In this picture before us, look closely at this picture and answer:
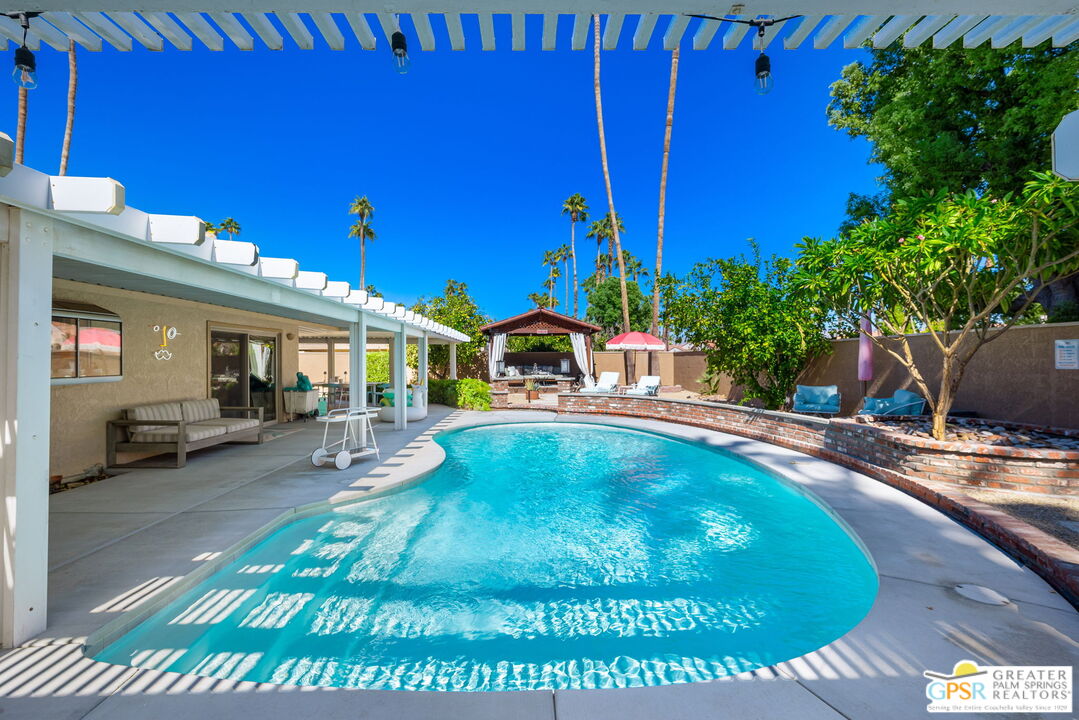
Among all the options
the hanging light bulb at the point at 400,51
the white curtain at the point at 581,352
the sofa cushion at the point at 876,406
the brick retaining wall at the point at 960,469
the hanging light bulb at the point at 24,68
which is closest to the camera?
the hanging light bulb at the point at 400,51

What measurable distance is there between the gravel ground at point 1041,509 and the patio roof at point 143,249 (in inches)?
297

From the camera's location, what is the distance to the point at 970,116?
1059cm

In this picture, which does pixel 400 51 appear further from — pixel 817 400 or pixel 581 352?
pixel 581 352

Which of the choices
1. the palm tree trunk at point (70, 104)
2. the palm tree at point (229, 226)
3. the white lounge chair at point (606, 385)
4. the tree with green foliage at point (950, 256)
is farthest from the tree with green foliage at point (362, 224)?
the tree with green foliage at point (950, 256)

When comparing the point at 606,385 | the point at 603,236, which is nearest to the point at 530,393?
the point at 606,385

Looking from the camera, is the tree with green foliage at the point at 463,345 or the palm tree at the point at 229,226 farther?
the palm tree at the point at 229,226

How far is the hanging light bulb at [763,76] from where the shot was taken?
9.14 feet

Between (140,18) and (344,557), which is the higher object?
(140,18)

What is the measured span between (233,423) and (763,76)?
9.53m

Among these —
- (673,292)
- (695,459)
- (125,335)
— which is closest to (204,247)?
(125,335)

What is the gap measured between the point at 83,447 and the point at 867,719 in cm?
926

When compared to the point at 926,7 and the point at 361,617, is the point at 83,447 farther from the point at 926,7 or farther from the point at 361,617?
the point at 926,7

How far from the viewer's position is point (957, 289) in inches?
249

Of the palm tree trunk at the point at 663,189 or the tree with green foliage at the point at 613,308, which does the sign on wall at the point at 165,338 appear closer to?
the palm tree trunk at the point at 663,189
